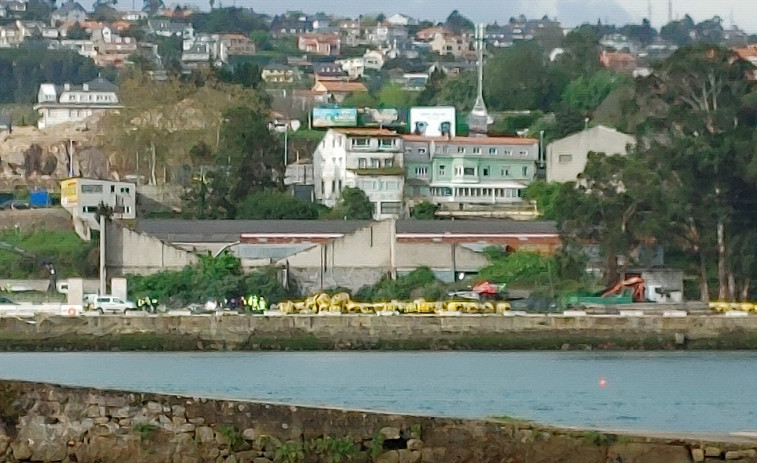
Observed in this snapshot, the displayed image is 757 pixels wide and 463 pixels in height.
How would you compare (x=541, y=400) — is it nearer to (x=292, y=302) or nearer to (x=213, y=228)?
(x=292, y=302)

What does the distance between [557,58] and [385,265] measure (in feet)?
256

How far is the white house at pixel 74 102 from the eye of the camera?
A: 388ft

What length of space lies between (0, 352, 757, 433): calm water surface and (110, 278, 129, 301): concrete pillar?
1108 centimetres

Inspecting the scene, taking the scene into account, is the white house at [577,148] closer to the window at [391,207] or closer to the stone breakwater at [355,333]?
the window at [391,207]

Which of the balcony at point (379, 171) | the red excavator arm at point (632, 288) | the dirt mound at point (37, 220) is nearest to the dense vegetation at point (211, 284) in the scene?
the red excavator arm at point (632, 288)

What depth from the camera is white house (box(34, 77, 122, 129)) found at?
4662 inches

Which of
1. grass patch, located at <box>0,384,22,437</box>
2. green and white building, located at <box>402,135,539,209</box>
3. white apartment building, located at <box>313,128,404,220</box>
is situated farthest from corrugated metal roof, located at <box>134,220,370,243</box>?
grass patch, located at <box>0,384,22,437</box>

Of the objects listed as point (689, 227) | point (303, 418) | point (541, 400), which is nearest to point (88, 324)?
point (689, 227)

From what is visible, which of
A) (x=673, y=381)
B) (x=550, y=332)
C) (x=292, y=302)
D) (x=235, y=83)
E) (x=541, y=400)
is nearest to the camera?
(x=541, y=400)

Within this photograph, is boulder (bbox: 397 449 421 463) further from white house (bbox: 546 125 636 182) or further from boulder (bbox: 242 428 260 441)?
white house (bbox: 546 125 636 182)

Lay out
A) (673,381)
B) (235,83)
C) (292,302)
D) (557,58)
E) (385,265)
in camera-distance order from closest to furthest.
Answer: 1. (673,381)
2. (292,302)
3. (385,265)
4. (235,83)
5. (557,58)

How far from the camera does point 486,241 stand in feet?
225

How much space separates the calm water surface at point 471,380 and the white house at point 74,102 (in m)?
64.8

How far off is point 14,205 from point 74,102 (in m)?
42.9
